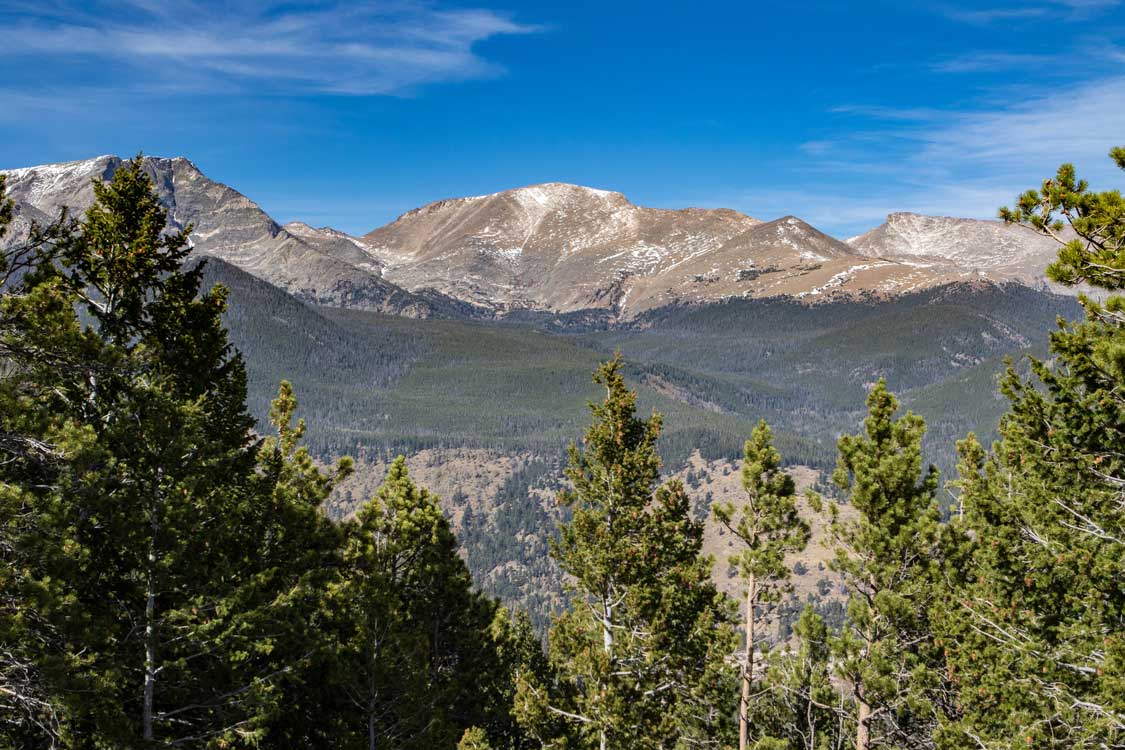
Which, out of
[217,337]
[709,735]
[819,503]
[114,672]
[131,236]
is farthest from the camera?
[709,735]

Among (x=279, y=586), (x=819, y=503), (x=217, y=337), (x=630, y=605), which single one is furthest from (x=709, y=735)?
(x=217, y=337)

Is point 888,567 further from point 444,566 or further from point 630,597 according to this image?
point 444,566

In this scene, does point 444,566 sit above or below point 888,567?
below

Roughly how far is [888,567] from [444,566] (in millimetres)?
16734

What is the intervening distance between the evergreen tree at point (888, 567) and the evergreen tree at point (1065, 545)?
1.81m

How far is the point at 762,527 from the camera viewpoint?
27.9 meters

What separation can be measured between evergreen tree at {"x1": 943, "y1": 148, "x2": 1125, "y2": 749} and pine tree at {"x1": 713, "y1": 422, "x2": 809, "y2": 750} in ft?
18.8

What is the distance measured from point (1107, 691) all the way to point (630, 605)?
47.2ft

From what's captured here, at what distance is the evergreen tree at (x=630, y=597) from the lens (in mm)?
26625

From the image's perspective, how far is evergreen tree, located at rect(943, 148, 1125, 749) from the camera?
1513cm

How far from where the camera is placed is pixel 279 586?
70.3 feet

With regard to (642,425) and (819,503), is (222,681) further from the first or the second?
(819,503)

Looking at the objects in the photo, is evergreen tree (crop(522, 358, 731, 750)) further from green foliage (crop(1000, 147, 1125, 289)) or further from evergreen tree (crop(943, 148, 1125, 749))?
green foliage (crop(1000, 147, 1125, 289))

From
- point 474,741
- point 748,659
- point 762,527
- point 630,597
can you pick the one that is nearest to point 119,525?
point 630,597
